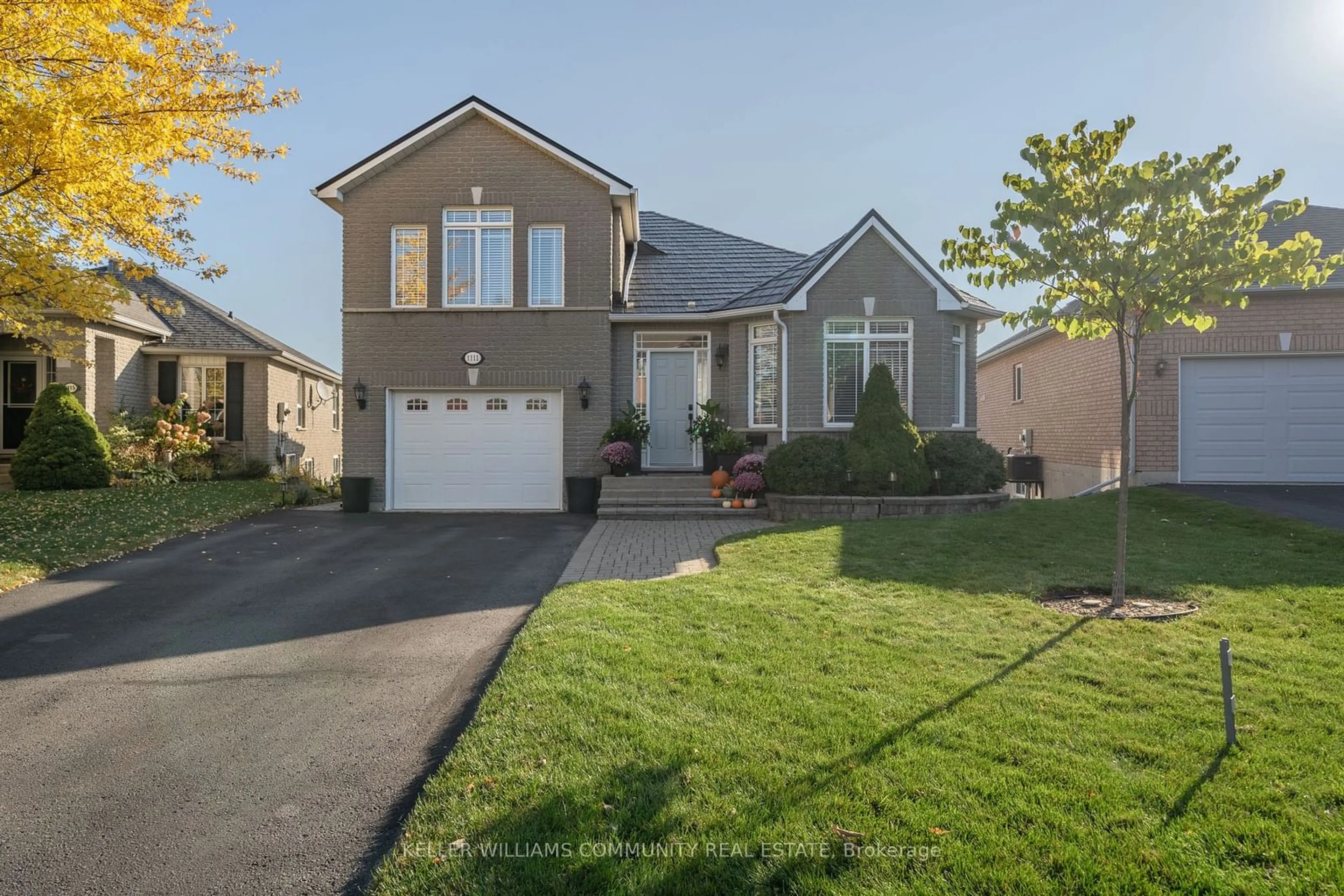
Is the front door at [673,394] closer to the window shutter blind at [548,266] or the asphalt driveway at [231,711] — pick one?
the window shutter blind at [548,266]

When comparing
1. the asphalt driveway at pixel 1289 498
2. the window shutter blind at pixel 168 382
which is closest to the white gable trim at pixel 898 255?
the asphalt driveway at pixel 1289 498

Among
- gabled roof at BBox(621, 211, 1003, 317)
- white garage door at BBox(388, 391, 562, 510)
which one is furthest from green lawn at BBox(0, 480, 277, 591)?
gabled roof at BBox(621, 211, 1003, 317)

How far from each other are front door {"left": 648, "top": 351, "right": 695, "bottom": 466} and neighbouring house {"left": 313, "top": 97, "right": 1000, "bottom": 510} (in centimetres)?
77

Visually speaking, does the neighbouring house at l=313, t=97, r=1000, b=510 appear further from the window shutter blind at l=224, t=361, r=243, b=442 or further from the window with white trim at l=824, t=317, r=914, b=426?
the window shutter blind at l=224, t=361, r=243, b=442

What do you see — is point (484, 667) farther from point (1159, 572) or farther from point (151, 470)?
point (151, 470)

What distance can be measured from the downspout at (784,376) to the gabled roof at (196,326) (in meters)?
12.6

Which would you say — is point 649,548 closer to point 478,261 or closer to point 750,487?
point 750,487

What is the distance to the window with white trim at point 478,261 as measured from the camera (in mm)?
14664

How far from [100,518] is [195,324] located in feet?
30.6

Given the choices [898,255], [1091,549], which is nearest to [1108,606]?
[1091,549]

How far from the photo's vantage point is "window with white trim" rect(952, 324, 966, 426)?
1475 cm

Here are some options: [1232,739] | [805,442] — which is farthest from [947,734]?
[805,442]

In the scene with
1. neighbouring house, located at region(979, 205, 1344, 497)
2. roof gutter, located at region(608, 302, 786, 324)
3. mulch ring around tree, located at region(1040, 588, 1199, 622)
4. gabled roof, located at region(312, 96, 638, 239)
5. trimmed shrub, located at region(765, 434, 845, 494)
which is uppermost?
gabled roof, located at region(312, 96, 638, 239)

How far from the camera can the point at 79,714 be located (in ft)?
14.0
